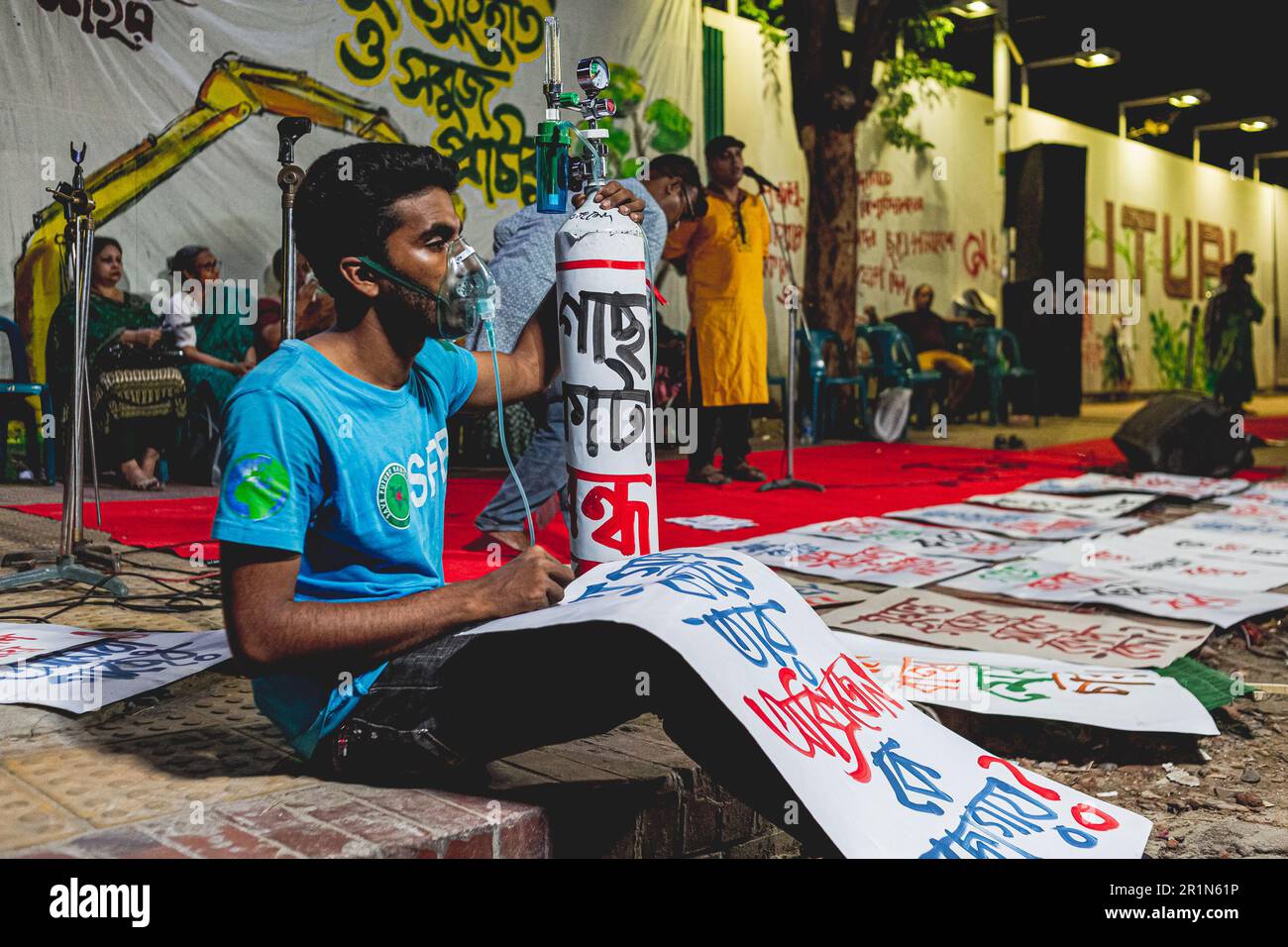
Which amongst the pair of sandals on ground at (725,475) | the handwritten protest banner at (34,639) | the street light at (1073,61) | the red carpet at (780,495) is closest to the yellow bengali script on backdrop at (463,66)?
the red carpet at (780,495)

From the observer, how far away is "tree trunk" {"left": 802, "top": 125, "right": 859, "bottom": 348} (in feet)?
34.7

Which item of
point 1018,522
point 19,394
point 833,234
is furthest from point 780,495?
point 833,234

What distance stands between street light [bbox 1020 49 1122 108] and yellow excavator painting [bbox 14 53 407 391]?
31.0 ft

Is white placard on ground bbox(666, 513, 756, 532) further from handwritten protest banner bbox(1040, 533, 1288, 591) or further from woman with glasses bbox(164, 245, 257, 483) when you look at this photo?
woman with glasses bbox(164, 245, 257, 483)

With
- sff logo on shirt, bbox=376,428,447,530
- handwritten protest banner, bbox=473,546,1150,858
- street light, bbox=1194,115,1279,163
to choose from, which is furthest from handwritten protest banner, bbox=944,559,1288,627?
street light, bbox=1194,115,1279,163

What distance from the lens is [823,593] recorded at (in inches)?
145

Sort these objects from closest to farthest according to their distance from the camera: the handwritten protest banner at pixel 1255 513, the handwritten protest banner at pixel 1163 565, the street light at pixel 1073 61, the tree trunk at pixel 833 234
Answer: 1. the handwritten protest banner at pixel 1163 565
2. the handwritten protest banner at pixel 1255 513
3. the tree trunk at pixel 833 234
4. the street light at pixel 1073 61

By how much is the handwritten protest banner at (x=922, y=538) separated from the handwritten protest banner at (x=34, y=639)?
9.26 feet

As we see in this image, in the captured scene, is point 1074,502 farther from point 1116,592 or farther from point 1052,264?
point 1052,264

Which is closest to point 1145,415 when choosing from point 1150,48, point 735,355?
point 735,355

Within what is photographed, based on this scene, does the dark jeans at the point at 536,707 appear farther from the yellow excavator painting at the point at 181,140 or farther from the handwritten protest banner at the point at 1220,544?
the yellow excavator painting at the point at 181,140

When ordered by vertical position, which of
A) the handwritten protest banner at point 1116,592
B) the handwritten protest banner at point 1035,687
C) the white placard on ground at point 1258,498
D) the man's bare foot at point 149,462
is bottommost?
the handwritten protest banner at point 1035,687

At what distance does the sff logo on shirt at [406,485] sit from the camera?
64.1 inches

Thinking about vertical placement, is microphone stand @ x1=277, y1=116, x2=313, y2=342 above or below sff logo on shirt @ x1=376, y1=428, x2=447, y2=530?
above
